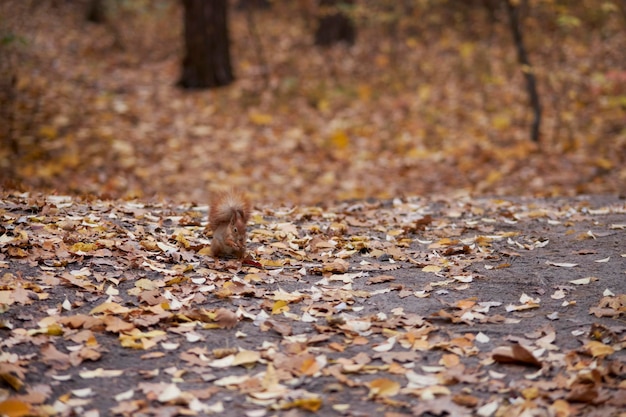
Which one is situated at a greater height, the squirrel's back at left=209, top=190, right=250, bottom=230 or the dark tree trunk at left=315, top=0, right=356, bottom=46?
the dark tree trunk at left=315, top=0, right=356, bottom=46

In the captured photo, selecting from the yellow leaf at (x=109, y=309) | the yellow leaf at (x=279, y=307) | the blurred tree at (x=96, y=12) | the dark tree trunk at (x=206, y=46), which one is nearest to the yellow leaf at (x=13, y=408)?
the yellow leaf at (x=109, y=309)

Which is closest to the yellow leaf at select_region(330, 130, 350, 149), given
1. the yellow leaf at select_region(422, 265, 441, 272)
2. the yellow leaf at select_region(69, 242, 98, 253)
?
the yellow leaf at select_region(422, 265, 441, 272)

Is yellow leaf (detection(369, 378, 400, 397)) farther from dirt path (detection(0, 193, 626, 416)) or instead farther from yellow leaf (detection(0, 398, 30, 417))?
yellow leaf (detection(0, 398, 30, 417))

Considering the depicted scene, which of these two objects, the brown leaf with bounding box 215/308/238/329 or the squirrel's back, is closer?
the brown leaf with bounding box 215/308/238/329

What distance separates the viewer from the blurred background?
9.06m

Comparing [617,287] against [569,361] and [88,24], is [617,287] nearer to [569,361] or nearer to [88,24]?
[569,361]

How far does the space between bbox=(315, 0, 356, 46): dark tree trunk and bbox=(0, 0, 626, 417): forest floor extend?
4.43 feet

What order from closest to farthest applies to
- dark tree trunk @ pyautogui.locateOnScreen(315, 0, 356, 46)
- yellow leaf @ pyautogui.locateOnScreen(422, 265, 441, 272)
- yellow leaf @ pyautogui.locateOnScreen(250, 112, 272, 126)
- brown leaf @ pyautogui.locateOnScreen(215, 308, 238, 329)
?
brown leaf @ pyautogui.locateOnScreen(215, 308, 238, 329) → yellow leaf @ pyautogui.locateOnScreen(422, 265, 441, 272) → yellow leaf @ pyautogui.locateOnScreen(250, 112, 272, 126) → dark tree trunk @ pyautogui.locateOnScreen(315, 0, 356, 46)

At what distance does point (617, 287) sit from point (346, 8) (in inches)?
366

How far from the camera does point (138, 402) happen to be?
2.94 m

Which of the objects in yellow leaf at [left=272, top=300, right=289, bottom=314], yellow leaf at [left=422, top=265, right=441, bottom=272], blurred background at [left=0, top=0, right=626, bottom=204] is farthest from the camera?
blurred background at [left=0, top=0, right=626, bottom=204]

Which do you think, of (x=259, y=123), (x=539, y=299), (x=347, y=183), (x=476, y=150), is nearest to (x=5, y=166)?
(x=259, y=123)

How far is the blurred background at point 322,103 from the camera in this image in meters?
9.06

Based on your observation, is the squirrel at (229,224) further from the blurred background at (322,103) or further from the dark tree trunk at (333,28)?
the dark tree trunk at (333,28)
